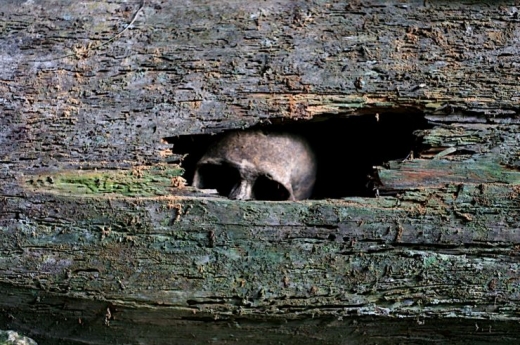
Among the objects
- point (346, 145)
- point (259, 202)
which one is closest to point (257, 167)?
point (259, 202)

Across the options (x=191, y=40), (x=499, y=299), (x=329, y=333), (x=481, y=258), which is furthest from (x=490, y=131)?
(x=191, y=40)

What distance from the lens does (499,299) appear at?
5.47 feet

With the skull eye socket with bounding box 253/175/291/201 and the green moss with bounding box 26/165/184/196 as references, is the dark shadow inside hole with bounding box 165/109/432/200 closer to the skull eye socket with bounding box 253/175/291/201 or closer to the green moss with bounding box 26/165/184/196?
the skull eye socket with bounding box 253/175/291/201

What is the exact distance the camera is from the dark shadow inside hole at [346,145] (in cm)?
178

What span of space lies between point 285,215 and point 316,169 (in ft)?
0.81

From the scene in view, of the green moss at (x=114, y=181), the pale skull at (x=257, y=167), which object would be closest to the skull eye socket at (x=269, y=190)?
the pale skull at (x=257, y=167)

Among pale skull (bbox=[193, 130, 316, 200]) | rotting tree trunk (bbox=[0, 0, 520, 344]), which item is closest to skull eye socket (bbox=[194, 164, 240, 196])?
pale skull (bbox=[193, 130, 316, 200])

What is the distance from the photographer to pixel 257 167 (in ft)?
5.74

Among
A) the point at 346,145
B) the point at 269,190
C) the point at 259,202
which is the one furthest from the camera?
the point at 346,145

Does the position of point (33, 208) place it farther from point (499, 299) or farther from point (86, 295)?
point (499, 299)

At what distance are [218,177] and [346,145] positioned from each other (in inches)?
16.4

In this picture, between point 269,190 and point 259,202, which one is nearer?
point 259,202

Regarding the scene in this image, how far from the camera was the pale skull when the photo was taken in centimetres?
176

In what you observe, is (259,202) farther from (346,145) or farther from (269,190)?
(346,145)
